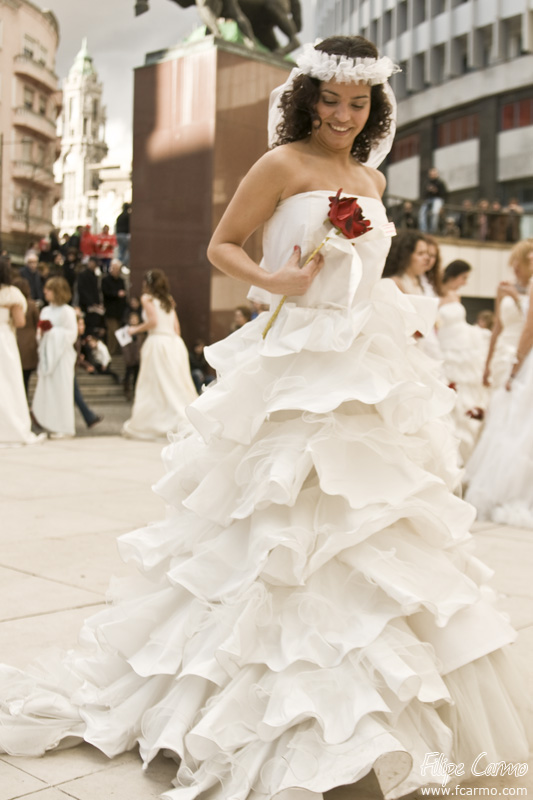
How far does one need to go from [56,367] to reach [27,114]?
5166 cm

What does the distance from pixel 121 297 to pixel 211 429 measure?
47.4 feet

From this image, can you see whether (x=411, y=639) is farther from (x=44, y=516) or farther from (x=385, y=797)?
(x=44, y=516)

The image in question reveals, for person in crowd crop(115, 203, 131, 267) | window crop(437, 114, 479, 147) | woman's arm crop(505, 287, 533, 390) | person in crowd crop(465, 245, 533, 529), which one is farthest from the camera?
window crop(437, 114, 479, 147)

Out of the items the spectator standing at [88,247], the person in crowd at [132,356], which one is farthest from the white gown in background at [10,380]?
the spectator standing at [88,247]

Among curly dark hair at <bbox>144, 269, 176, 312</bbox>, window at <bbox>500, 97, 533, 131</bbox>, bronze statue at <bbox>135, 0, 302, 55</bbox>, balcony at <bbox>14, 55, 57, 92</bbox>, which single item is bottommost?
curly dark hair at <bbox>144, 269, 176, 312</bbox>

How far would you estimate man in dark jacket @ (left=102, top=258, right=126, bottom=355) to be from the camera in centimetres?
1653

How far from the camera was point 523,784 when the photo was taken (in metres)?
2.45

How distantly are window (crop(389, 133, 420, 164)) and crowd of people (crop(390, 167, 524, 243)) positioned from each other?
1986 cm

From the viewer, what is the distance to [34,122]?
5934 centimetres

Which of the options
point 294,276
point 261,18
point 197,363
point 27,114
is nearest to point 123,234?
point 261,18

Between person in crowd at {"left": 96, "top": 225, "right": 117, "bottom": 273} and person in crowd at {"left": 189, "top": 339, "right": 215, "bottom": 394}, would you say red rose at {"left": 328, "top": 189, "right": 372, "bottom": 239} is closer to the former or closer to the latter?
person in crowd at {"left": 189, "top": 339, "right": 215, "bottom": 394}

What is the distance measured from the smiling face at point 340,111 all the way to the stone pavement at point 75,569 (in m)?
1.87

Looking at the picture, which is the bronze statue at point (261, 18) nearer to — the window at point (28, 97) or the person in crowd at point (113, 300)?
the person in crowd at point (113, 300)

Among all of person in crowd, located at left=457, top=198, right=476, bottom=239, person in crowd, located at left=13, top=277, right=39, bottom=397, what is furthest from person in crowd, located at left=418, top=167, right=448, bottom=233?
person in crowd, located at left=13, top=277, right=39, bottom=397
